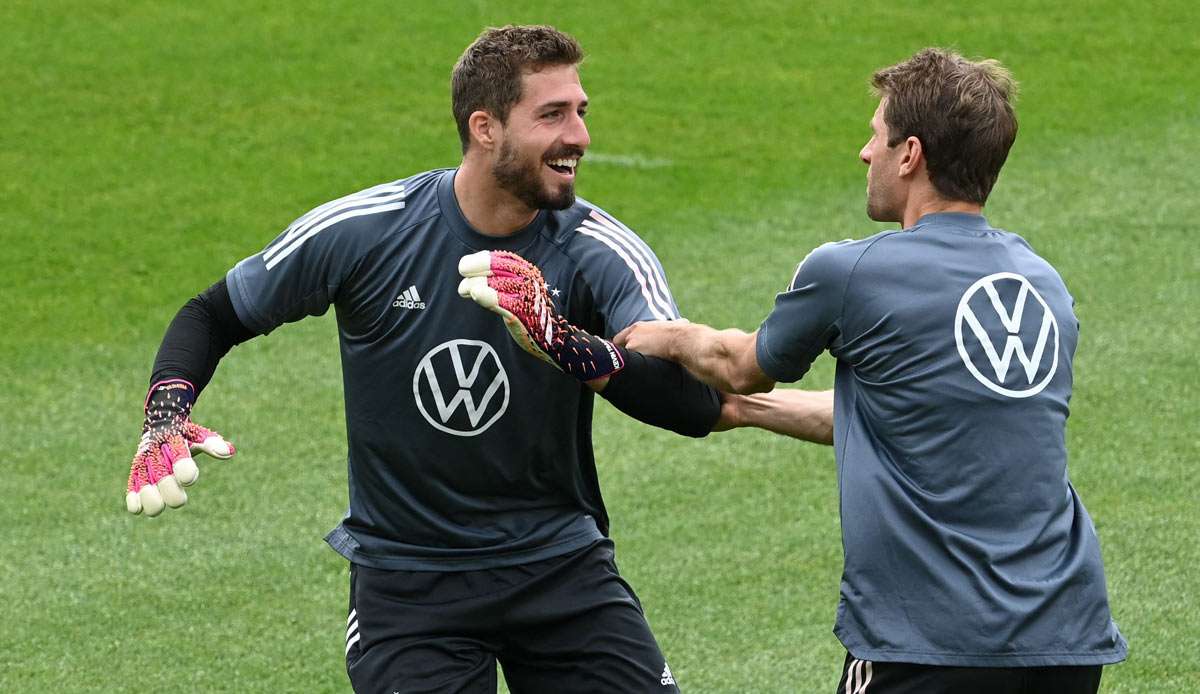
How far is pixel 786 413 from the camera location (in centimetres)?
473

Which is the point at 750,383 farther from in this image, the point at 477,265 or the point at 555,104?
the point at 555,104

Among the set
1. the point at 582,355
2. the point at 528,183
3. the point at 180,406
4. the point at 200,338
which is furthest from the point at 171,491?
the point at 528,183

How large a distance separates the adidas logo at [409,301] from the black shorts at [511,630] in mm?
668

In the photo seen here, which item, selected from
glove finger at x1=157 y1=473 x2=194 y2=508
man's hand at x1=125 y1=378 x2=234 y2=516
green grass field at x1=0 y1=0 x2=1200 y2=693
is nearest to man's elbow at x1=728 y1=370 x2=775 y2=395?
man's hand at x1=125 y1=378 x2=234 y2=516

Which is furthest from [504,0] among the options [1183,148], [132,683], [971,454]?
[971,454]

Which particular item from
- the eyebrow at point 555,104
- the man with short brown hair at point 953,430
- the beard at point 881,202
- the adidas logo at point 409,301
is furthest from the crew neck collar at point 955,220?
the adidas logo at point 409,301

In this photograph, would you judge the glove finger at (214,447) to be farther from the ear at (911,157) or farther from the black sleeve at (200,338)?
the ear at (911,157)

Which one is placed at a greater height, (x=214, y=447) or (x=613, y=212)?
(x=214, y=447)

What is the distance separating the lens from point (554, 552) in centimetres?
457

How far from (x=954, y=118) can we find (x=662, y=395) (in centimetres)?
97

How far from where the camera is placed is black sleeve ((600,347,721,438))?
4262 millimetres

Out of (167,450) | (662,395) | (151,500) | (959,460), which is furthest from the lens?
(662,395)

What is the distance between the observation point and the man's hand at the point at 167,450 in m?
4.14

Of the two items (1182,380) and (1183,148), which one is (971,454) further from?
(1183,148)
